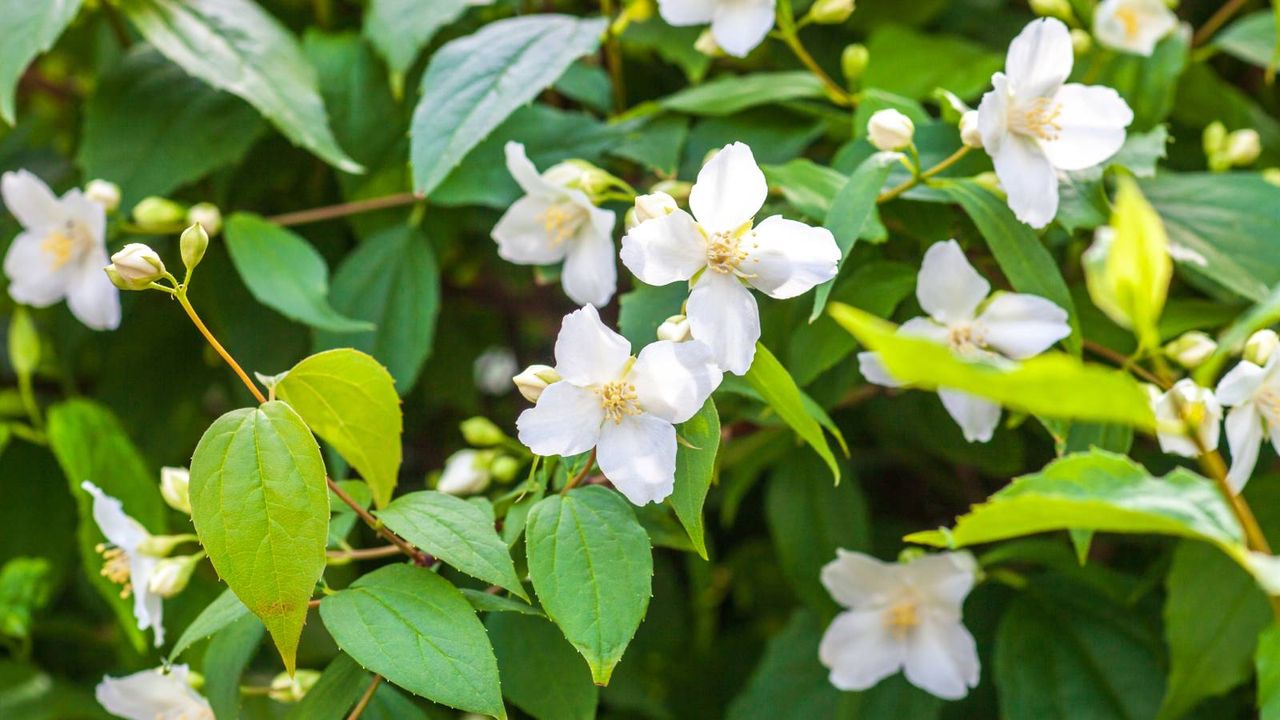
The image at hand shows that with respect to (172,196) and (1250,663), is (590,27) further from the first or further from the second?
(1250,663)

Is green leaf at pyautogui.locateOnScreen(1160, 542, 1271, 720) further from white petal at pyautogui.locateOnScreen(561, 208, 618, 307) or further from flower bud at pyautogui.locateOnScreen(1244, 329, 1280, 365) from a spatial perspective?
white petal at pyautogui.locateOnScreen(561, 208, 618, 307)

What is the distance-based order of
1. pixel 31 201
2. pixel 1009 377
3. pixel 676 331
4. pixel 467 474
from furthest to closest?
pixel 31 201 → pixel 467 474 → pixel 676 331 → pixel 1009 377

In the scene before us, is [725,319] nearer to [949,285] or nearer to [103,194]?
[949,285]

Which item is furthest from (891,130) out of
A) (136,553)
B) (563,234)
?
(136,553)

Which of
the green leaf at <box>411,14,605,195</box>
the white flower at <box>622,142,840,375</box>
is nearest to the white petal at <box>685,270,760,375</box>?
the white flower at <box>622,142,840,375</box>

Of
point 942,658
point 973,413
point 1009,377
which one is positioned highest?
point 1009,377

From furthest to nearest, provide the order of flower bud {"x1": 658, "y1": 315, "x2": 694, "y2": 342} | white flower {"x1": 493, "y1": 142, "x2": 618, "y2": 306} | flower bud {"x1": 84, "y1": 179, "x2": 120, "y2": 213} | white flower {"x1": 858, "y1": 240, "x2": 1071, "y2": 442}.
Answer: flower bud {"x1": 84, "y1": 179, "x2": 120, "y2": 213}
white flower {"x1": 493, "y1": 142, "x2": 618, "y2": 306}
white flower {"x1": 858, "y1": 240, "x2": 1071, "y2": 442}
flower bud {"x1": 658, "y1": 315, "x2": 694, "y2": 342}

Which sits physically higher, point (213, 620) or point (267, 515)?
point (267, 515)
